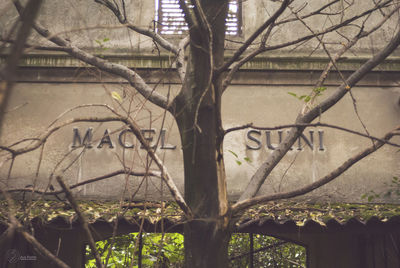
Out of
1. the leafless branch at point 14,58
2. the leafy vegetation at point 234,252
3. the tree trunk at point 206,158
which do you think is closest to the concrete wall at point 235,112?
the leafy vegetation at point 234,252

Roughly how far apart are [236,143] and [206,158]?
14.5ft

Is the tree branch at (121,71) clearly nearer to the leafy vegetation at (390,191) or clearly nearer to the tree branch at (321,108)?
the tree branch at (321,108)

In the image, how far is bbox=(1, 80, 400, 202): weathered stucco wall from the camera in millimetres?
8023

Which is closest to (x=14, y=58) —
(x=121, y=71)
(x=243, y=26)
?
(x=121, y=71)

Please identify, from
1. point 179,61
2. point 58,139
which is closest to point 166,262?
point 58,139

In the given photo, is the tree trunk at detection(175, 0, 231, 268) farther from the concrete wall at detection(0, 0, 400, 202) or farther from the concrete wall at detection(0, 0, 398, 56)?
the concrete wall at detection(0, 0, 398, 56)

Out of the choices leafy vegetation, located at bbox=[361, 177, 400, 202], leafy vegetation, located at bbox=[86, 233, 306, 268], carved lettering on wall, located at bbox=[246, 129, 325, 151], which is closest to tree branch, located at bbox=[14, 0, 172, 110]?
carved lettering on wall, located at bbox=[246, 129, 325, 151]

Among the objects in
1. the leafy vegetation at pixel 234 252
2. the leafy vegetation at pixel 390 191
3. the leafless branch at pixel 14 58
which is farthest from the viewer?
the leafy vegetation at pixel 234 252

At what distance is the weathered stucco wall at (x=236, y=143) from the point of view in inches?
316

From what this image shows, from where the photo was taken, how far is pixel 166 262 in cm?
1027

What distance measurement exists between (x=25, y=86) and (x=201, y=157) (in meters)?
5.80

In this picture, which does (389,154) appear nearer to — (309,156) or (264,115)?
(309,156)

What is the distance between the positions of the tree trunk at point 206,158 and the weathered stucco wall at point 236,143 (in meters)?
4.00

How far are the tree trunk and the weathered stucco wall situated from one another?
3996mm
